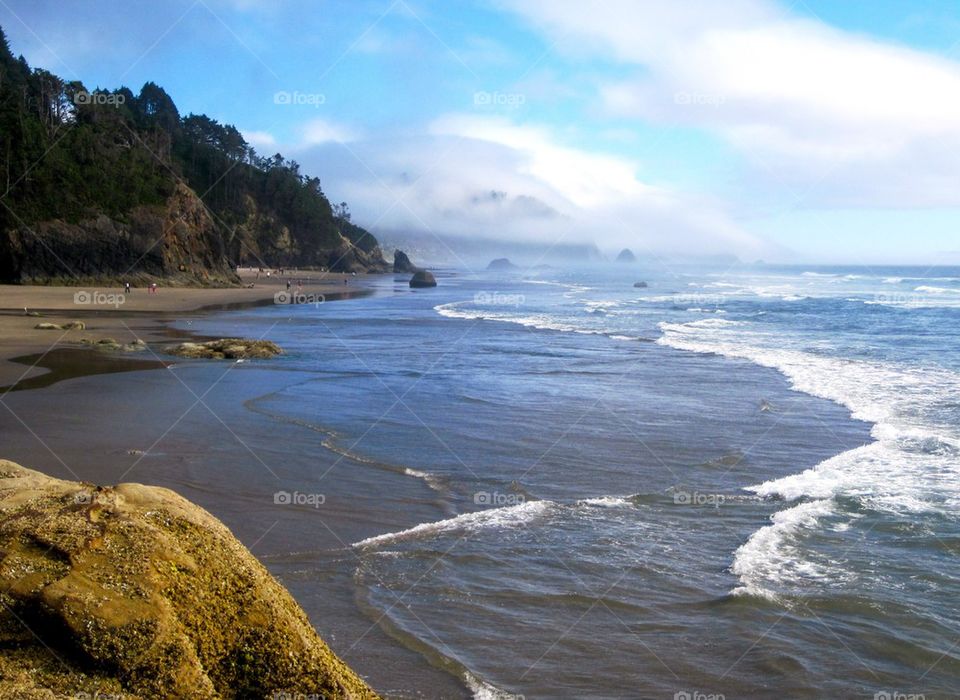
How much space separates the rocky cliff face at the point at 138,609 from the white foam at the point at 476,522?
5108 millimetres

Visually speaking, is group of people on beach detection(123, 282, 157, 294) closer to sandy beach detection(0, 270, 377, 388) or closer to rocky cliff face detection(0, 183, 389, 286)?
sandy beach detection(0, 270, 377, 388)

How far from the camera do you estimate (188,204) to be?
69875 millimetres

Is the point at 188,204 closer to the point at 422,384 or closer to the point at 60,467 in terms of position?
the point at 422,384

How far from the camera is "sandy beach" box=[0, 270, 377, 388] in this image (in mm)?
22328

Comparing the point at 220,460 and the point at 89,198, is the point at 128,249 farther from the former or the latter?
the point at 220,460

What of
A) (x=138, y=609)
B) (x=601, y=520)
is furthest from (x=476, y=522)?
(x=138, y=609)

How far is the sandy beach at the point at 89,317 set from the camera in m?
22.3

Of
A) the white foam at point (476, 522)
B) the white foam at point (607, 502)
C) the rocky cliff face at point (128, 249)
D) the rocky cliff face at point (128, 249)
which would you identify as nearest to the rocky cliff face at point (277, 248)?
the rocky cliff face at point (128, 249)

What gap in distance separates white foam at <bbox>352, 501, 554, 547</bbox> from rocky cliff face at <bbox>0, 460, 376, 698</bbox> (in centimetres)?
511

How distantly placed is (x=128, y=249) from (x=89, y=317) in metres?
25.6

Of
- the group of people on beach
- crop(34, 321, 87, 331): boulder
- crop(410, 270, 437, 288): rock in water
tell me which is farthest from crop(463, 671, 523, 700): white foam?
crop(410, 270, 437, 288): rock in water

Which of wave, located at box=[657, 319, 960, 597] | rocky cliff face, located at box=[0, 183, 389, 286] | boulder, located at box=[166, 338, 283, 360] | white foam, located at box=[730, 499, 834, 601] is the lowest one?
white foam, located at box=[730, 499, 834, 601]

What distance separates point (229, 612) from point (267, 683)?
37 cm

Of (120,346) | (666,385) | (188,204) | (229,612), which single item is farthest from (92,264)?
(229,612)
